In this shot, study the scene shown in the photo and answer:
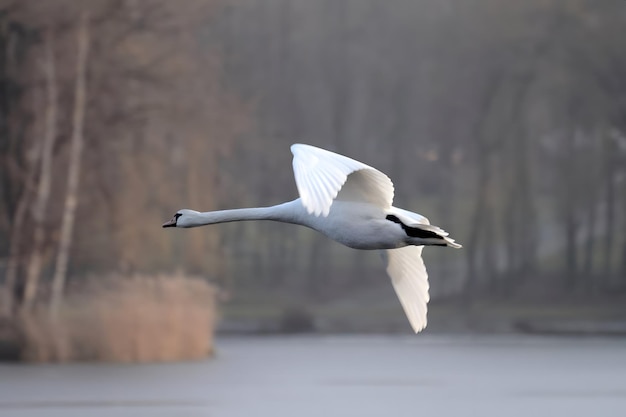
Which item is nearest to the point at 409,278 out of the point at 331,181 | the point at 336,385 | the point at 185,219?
the point at 185,219

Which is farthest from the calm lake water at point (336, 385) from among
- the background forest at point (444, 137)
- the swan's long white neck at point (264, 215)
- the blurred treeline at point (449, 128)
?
the swan's long white neck at point (264, 215)

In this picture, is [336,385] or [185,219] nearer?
[185,219]

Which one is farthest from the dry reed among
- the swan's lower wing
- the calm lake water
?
the swan's lower wing

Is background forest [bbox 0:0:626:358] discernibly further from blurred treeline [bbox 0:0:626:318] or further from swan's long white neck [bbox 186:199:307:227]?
swan's long white neck [bbox 186:199:307:227]

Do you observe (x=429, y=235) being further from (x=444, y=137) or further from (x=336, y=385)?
(x=444, y=137)

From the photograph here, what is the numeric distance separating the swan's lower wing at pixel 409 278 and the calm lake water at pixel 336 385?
273 inches

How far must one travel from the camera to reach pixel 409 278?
10719 mm

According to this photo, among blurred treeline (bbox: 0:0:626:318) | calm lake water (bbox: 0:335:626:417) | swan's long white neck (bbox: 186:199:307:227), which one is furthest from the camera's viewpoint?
blurred treeline (bbox: 0:0:626:318)

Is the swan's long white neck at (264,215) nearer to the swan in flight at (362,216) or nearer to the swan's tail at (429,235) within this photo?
the swan in flight at (362,216)

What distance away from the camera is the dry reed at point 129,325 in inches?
856

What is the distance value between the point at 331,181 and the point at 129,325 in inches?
540

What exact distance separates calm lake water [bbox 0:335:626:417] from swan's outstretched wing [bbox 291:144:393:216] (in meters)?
7.85

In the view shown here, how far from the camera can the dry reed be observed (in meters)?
21.7

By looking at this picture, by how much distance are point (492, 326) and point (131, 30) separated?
14106mm
